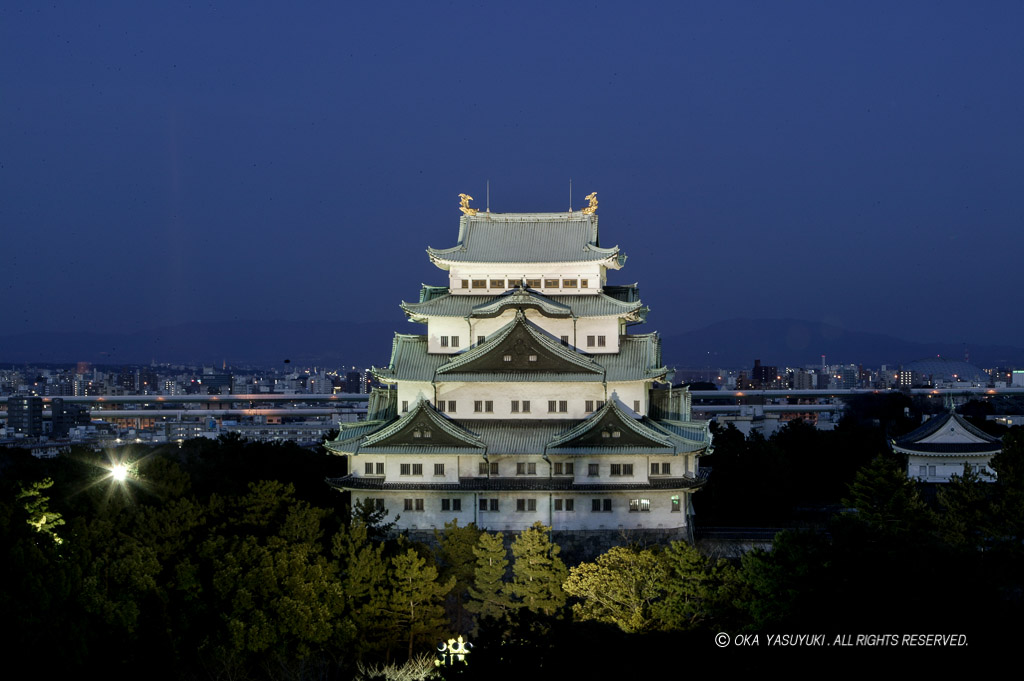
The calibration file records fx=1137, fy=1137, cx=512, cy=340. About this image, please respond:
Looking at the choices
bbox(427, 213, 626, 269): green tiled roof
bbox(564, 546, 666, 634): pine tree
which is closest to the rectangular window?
bbox(564, 546, 666, 634): pine tree

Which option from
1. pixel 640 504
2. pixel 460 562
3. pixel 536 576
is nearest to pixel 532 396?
pixel 640 504

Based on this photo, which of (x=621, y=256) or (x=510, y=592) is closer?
(x=510, y=592)

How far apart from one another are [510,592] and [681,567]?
4814mm

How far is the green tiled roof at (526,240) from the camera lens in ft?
120

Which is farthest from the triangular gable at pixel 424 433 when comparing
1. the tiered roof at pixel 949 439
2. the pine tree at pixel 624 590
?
the tiered roof at pixel 949 439

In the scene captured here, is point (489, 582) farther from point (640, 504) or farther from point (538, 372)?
point (538, 372)

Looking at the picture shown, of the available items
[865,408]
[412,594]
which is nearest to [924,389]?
[865,408]

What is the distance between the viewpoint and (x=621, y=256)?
39188 millimetres

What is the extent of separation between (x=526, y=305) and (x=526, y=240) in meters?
3.56

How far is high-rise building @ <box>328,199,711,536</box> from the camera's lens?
1298 inches

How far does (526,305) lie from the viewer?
3462cm

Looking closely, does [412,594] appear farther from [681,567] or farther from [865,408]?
[865,408]

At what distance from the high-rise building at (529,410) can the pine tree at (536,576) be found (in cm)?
546

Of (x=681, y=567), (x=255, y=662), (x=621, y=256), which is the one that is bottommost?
(x=255, y=662)
